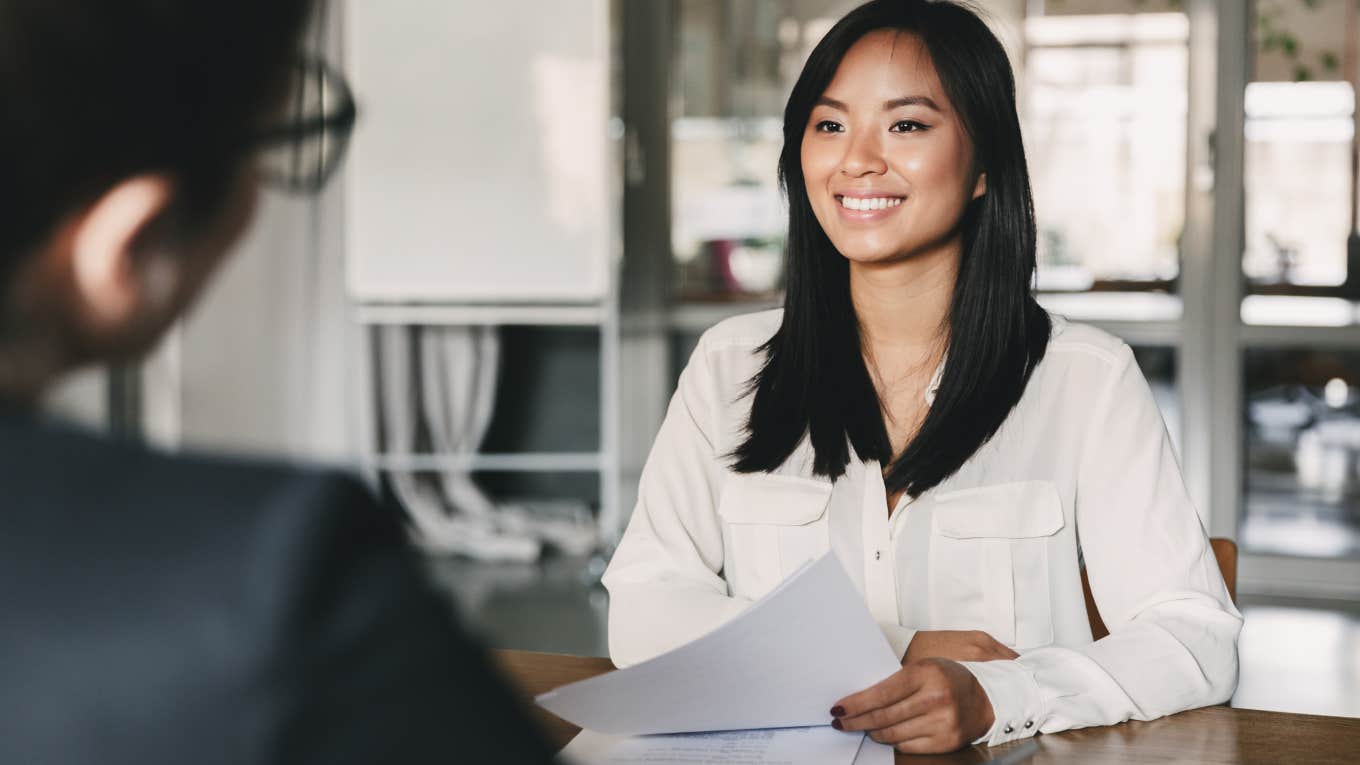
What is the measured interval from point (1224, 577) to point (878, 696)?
559mm

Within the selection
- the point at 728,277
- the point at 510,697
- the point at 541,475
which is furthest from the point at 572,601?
the point at 510,697

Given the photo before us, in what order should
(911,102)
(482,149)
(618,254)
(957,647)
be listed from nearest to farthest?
(957,647) < (911,102) < (482,149) < (618,254)

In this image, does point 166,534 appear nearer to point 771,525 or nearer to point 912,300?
point 771,525

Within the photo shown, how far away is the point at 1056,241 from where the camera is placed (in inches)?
181

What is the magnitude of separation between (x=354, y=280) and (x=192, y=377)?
0.57 metres

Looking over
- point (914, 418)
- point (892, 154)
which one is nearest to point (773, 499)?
point (914, 418)

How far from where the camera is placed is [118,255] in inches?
16.1

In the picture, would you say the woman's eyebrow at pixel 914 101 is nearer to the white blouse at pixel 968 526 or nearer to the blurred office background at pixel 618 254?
the white blouse at pixel 968 526

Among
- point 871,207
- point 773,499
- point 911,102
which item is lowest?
point 773,499

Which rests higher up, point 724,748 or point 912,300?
point 912,300

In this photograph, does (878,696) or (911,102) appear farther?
(911,102)

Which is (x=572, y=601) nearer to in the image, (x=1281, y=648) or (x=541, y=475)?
(x=541, y=475)

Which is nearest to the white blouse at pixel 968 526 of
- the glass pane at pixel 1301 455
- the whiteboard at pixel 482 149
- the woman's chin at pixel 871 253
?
the woman's chin at pixel 871 253

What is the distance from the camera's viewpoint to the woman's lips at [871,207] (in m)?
1.54
